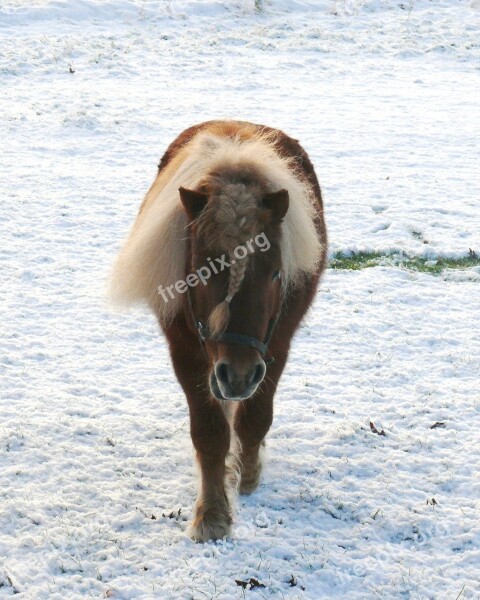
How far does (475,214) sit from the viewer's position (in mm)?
8523

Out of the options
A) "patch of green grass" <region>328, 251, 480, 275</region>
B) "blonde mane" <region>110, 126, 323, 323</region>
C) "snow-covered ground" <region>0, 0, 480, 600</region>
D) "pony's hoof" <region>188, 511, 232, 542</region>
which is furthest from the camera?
"patch of green grass" <region>328, 251, 480, 275</region>

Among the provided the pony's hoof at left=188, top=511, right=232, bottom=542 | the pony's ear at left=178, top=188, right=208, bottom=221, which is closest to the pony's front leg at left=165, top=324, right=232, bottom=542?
the pony's hoof at left=188, top=511, right=232, bottom=542

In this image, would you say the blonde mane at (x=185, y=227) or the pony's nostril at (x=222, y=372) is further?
the blonde mane at (x=185, y=227)

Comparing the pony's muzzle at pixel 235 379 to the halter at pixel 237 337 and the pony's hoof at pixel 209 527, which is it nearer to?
the halter at pixel 237 337

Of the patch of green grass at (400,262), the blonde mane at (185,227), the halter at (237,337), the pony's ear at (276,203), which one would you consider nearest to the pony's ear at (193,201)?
the blonde mane at (185,227)

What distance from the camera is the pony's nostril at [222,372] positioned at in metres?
3.09

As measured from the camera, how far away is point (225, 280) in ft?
10.2

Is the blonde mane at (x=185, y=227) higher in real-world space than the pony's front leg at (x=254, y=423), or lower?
higher

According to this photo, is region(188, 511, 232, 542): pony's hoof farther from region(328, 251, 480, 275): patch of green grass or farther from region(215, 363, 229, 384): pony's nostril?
region(328, 251, 480, 275): patch of green grass

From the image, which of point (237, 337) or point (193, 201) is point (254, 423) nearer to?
point (237, 337)

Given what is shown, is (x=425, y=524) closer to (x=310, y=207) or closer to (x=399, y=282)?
(x=310, y=207)

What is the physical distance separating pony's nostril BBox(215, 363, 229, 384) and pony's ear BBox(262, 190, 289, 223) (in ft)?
2.21

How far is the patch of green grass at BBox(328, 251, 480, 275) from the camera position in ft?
24.0

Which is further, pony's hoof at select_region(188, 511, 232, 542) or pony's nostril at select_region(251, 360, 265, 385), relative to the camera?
pony's hoof at select_region(188, 511, 232, 542)
